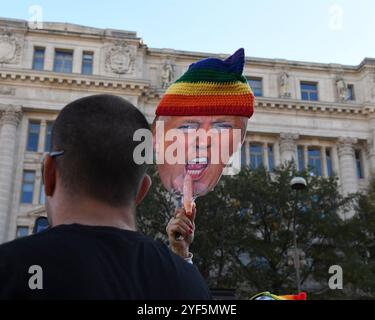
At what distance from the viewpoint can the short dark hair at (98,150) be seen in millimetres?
2365

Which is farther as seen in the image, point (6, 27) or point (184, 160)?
point (6, 27)

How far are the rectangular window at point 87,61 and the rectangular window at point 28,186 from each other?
29.8 ft

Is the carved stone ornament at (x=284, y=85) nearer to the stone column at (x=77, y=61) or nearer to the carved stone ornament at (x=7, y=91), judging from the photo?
the stone column at (x=77, y=61)

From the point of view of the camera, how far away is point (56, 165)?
2430mm

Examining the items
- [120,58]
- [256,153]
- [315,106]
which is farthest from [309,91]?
[120,58]

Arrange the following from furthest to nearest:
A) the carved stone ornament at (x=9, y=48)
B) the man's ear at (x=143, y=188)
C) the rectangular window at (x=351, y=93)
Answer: the rectangular window at (x=351, y=93), the carved stone ornament at (x=9, y=48), the man's ear at (x=143, y=188)

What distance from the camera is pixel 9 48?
3800cm

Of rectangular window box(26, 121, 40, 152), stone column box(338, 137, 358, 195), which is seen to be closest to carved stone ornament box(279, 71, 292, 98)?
stone column box(338, 137, 358, 195)

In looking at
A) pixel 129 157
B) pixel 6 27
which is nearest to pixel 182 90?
pixel 129 157

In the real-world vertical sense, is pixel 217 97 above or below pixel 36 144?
below

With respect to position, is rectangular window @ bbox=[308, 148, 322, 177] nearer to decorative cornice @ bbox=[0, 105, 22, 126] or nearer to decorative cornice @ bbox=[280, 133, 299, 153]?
decorative cornice @ bbox=[280, 133, 299, 153]

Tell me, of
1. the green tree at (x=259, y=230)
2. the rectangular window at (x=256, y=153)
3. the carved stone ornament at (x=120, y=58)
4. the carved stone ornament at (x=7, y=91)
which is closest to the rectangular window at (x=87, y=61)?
the carved stone ornament at (x=120, y=58)
